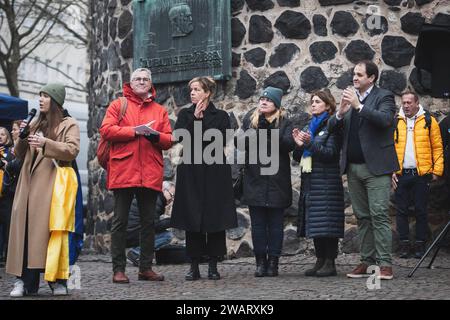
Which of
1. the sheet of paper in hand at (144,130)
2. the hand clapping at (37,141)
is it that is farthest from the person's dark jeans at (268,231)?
the hand clapping at (37,141)

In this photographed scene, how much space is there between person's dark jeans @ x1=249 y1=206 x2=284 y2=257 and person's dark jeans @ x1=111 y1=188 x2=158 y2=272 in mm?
1019

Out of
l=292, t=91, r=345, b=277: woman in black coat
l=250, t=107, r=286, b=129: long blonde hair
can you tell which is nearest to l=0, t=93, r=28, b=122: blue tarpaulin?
l=250, t=107, r=286, b=129: long blonde hair

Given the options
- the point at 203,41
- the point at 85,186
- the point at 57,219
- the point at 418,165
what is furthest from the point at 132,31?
the point at 85,186

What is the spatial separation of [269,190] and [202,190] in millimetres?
644

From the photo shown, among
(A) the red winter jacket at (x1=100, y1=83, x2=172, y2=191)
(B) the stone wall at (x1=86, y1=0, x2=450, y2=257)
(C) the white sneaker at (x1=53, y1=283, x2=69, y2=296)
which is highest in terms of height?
(B) the stone wall at (x1=86, y1=0, x2=450, y2=257)

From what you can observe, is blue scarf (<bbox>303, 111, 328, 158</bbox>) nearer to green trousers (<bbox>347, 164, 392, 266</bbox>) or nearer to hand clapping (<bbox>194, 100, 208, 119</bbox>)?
green trousers (<bbox>347, 164, 392, 266</bbox>)

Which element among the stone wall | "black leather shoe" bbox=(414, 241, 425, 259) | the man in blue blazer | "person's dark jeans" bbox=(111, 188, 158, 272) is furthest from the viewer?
the stone wall

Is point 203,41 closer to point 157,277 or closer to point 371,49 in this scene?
point 371,49

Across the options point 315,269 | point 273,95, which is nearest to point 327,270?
point 315,269

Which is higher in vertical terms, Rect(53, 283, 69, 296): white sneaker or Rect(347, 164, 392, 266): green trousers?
Rect(347, 164, 392, 266): green trousers

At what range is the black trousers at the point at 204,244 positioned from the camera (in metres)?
8.45

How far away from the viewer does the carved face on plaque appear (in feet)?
36.1

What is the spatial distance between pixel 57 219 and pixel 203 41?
4242 millimetres

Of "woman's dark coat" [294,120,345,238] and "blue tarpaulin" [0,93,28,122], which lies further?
"blue tarpaulin" [0,93,28,122]
